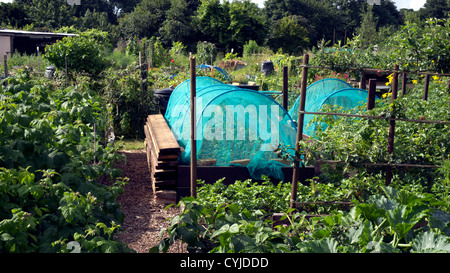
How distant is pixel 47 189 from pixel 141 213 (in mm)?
2584

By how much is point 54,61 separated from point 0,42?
63.7 feet

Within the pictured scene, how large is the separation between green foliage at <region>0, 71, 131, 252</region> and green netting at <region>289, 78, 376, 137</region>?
Answer: 4.76 m

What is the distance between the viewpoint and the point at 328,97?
805cm

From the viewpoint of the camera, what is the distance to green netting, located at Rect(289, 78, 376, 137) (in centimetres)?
820

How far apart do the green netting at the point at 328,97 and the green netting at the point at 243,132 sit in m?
1.46

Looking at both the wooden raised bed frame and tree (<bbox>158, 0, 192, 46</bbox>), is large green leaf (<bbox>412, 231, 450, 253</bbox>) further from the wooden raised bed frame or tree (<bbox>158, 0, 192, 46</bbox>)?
tree (<bbox>158, 0, 192, 46</bbox>)

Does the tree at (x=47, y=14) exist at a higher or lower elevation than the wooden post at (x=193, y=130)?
higher

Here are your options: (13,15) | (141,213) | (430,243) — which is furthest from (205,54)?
(13,15)

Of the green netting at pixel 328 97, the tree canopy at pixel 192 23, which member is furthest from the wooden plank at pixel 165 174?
the tree canopy at pixel 192 23

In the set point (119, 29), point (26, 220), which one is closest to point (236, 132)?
point (26, 220)

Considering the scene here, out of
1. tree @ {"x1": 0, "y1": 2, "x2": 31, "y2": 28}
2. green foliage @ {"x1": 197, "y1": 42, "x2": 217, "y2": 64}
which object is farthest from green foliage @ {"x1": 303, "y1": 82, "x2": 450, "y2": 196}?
tree @ {"x1": 0, "y1": 2, "x2": 31, "y2": 28}

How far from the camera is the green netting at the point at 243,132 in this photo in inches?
243

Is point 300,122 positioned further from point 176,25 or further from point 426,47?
point 176,25

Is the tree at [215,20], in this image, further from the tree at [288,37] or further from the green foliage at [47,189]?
the green foliage at [47,189]
